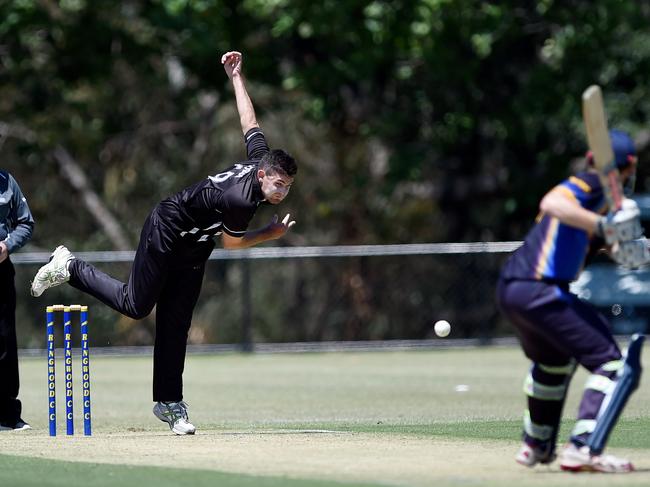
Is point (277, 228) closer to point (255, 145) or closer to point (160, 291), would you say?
point (255, 145)

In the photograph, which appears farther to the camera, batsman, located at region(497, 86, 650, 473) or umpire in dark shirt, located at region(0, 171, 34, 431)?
umpire in dark shirt, located at region(0, 171, 34, 431)

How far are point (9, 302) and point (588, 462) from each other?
206 inches

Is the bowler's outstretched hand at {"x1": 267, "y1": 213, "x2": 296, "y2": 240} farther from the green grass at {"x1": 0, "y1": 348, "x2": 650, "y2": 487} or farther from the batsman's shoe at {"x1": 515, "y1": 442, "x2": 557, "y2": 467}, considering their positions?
the batsman's shoe at {"x1": 515, "y1": 442, "x2": 557, "y2": 467}

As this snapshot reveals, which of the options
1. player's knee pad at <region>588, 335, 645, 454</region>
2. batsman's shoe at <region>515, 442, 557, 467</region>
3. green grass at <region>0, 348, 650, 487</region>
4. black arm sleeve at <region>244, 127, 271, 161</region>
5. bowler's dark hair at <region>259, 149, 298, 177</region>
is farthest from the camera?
black arm sleeve at <region>244, 127, 271, 161</region>

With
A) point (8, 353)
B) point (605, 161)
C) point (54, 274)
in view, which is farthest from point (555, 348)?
point (8, 353)

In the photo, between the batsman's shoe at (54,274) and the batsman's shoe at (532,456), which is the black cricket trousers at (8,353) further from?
the batsman's shoe at (532,456)

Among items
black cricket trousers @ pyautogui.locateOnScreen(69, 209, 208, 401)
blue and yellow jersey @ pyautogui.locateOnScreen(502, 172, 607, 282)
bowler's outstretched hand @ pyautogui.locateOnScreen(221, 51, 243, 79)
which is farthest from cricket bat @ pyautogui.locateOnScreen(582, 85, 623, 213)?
bowler's outstretched hand @ pyautogui.locateOnScreen(221, 51, 243, 79)

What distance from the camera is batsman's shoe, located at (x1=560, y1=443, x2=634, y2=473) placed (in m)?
7.12

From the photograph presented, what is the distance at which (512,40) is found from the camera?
24.2 metres

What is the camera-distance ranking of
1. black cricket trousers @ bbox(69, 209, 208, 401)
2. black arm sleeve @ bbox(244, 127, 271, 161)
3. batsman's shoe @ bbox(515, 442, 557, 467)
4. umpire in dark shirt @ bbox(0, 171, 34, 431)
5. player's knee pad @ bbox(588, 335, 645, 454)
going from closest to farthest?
player's knee pad @ bbox(588, 335, 645, 454)
batsman's shoe @ bbox(515, 442, 557, 467)
black cricket trousers @ bbox(69, 209, 208, 401)
black arm sleeve @ bbox(244, 127, 271, 161)
umpire in dark shirt @ bbox(0, 171, 34, 431)

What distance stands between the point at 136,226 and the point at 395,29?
7.77 meters

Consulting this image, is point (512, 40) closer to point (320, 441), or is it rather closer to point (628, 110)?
point (628, 110)

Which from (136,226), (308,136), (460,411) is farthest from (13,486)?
(308,136)

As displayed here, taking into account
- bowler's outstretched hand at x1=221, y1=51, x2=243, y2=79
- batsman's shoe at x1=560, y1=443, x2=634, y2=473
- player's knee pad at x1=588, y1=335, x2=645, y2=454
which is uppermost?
bowler's outstretched hand at x1=221, y1=51, x2=243, y2=79
